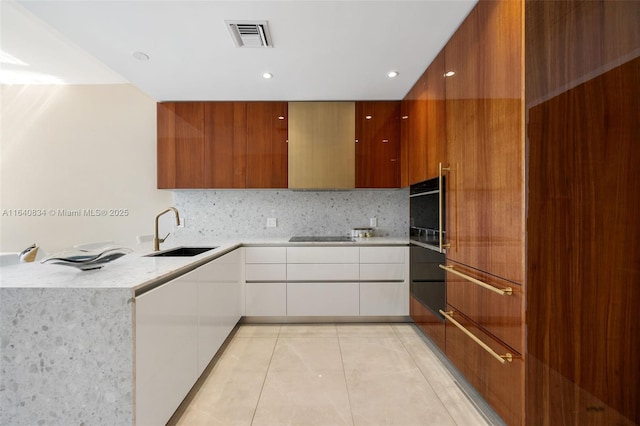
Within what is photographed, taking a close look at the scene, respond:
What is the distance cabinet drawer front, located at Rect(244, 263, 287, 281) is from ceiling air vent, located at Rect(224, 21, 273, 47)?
191 cm

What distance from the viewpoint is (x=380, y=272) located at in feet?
9.09

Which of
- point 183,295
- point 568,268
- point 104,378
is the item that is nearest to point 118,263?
point 183,295

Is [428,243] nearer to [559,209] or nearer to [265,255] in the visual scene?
[559,209]

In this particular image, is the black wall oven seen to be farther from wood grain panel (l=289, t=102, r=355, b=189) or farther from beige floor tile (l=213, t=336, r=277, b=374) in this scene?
beige floor tile (l=213, t=336, r=277, b=374)

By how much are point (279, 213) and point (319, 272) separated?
3.13 feet

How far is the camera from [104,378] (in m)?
1.05

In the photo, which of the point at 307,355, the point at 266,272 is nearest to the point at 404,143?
the point at 266,272

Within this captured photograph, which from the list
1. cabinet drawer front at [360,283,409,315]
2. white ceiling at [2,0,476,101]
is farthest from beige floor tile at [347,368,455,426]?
white ceiling at [2,0,476,101]

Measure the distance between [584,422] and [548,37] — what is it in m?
1.52

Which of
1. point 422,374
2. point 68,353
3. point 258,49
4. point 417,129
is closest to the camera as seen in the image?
point 68,353

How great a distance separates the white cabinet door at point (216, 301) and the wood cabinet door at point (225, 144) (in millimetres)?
869

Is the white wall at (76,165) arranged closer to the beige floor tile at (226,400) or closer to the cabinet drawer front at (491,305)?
the beige floor tile at (226,400)

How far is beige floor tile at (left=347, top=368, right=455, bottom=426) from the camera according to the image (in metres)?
1.50

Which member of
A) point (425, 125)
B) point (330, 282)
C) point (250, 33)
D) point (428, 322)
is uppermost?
point (250, 33)
